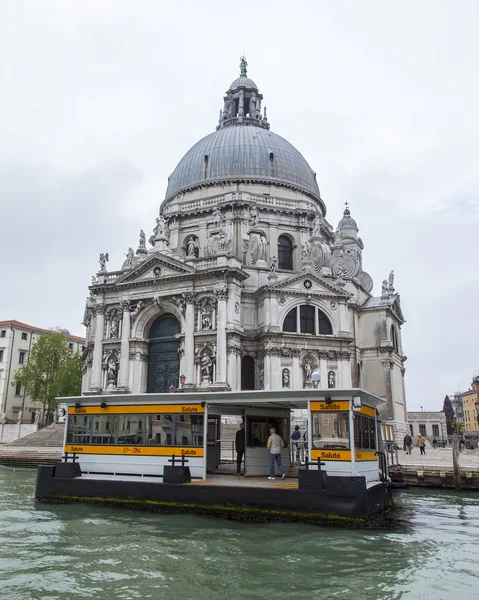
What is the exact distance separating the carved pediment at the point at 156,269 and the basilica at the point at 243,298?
0.24ft

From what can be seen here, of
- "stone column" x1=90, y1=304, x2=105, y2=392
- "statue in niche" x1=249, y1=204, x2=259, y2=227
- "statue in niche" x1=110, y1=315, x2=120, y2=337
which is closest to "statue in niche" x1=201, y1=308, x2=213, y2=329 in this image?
"statue in niche" x1=110, y1=315, x2=120, y2=337

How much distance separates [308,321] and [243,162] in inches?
598

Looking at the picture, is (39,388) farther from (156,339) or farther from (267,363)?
(267,363)

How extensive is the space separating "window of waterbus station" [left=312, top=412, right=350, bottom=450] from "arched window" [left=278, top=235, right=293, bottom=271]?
3093cm

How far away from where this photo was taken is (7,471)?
30094mm

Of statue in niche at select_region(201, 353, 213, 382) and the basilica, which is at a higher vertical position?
the basilica

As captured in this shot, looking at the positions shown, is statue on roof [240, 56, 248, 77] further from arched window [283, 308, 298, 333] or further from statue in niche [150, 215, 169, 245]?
arched window [283, 308, 298, 333]

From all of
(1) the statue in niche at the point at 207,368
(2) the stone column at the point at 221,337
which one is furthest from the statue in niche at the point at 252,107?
(1) the statue in niche at the point at 207,368

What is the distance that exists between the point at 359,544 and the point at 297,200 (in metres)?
36.6

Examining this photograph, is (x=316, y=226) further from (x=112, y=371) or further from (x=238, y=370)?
(x=112, y=371)

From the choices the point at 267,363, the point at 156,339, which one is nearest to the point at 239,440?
the point at 267,363

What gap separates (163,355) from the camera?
130ft

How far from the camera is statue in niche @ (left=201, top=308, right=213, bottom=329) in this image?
123 feet

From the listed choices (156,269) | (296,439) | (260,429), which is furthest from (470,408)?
(260,429)
